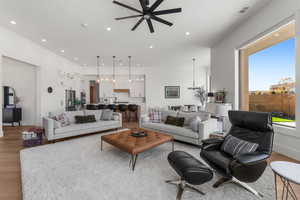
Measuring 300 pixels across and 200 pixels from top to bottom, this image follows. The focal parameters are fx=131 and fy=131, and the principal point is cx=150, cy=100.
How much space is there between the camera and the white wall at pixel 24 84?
5676 mm

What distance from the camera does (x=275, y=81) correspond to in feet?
10.8

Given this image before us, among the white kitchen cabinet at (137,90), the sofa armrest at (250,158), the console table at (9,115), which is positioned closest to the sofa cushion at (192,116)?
the sofa armrest at (250,158)

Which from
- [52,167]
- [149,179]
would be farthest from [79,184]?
[149,179]

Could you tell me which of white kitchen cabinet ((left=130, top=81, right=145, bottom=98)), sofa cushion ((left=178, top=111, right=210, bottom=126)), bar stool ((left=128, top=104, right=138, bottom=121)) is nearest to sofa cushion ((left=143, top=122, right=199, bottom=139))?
sofa cushion ((left=178, top=111, right=210, bottom=126))

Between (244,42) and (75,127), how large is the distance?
18.5 feet

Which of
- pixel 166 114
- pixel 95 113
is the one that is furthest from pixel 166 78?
pixel 95 113

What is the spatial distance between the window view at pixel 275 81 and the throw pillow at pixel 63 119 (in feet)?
18.7

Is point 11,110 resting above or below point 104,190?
above

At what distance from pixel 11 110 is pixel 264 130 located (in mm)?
8221

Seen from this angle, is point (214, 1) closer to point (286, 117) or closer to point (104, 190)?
point (286, 117)

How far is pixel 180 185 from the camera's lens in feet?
5.98

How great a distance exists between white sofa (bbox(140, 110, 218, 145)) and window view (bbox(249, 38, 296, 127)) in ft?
4.55

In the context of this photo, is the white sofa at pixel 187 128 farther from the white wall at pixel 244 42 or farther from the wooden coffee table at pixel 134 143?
the white wall at pixel 244 42

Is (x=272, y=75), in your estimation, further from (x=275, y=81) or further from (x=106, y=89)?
(x=106, y=89)
